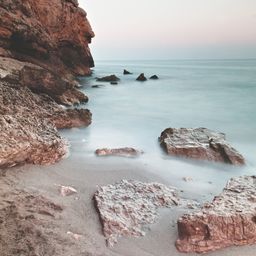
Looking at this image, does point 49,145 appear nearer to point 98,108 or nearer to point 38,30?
point 98,108

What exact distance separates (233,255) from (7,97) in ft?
13.0

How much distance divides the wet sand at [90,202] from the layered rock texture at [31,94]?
0.28 metres

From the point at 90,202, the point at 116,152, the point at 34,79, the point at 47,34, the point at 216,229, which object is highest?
the point at 47,34

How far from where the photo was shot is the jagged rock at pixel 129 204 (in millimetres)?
3086

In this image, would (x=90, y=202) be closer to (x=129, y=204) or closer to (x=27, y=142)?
(x=129, y=204)

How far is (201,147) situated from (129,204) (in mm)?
2588

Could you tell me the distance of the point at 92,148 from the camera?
5.97 metres

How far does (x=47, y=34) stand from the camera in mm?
16094

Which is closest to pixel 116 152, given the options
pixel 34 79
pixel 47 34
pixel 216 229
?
pixel 216 229

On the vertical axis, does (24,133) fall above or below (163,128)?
above

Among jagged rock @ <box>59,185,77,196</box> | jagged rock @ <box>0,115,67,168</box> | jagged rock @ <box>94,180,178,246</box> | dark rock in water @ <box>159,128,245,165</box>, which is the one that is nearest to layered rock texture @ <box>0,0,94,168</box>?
jagged rock @ <box>0,115,67,168</box>

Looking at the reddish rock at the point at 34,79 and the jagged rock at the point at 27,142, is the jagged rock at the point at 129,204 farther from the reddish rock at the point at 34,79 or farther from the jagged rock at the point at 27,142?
the reddish rock at the point at 34,79

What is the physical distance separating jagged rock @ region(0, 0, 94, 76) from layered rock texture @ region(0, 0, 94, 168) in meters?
0.04

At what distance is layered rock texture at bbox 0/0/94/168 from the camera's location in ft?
13.7
